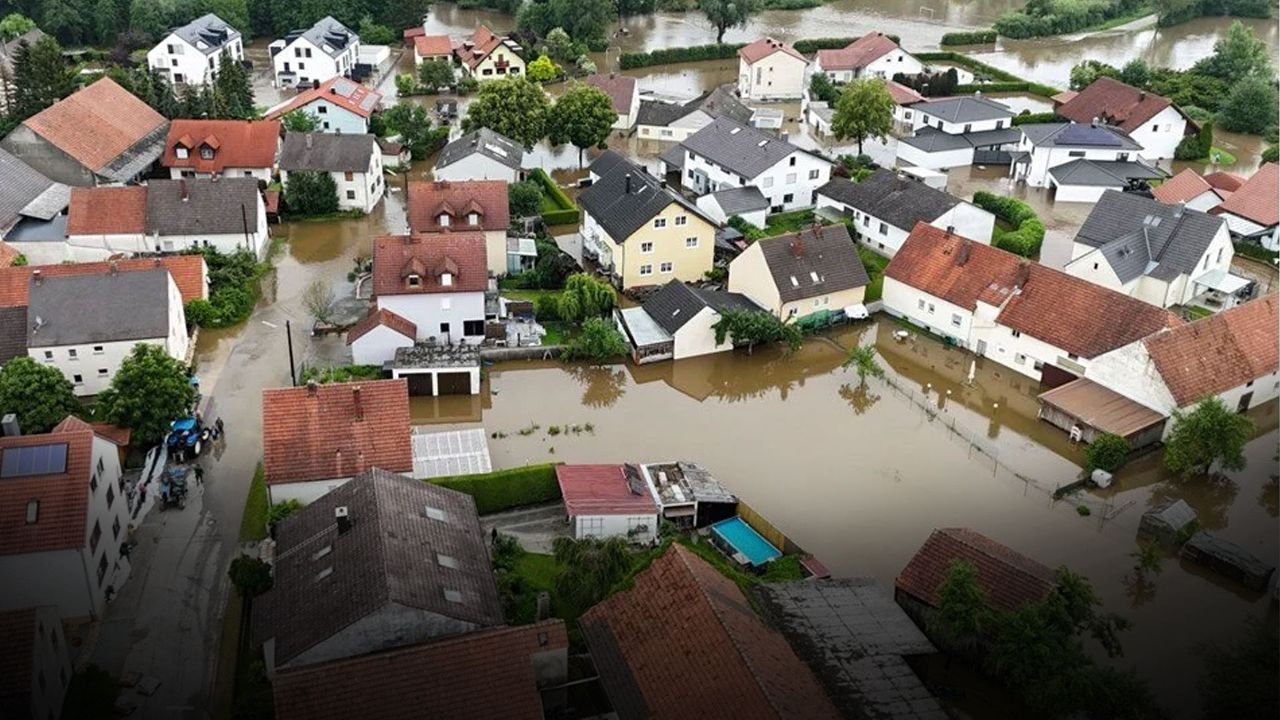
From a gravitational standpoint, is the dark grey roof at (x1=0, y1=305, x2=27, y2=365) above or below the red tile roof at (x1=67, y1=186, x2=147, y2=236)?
below

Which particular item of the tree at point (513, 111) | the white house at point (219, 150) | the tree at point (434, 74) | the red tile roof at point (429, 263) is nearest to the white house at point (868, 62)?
the tree at point (434, 74)

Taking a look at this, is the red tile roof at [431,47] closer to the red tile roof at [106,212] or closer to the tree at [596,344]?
the red tile roof at [106,212]

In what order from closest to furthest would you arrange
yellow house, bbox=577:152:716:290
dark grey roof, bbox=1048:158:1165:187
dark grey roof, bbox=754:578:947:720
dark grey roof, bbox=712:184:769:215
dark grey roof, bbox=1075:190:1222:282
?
1. dark grey roof, bbox=754:578:947:720
2. dark grey roof, bbox=1075:190:1222:282
3. yellow house, bbox=577:152:716:290
4. dark grey roof, bbox=712:184:769:215
5. dark grey roof, bbox=1048:158:1165:187

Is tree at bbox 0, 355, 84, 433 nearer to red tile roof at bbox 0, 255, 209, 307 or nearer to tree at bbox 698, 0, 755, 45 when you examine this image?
red tile roof at bbox 0, 255, 209, 307

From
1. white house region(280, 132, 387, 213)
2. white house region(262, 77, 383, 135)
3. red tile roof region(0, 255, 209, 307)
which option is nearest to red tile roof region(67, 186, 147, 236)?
red tile roof region(0, 255, 209, 307)

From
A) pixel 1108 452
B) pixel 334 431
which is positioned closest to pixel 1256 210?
pixel 1108 452

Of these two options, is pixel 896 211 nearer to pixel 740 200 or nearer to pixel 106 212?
pixel 740 200

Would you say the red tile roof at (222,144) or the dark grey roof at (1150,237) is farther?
the red tile roof at (222,144)
